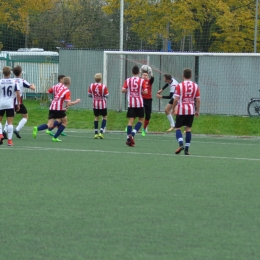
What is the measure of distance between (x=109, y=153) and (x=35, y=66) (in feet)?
78.2

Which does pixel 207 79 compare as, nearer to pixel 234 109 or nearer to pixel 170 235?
pixel 234 109

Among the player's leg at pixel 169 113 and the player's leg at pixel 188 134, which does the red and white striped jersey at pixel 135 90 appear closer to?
the player's leg at pixel 169 113

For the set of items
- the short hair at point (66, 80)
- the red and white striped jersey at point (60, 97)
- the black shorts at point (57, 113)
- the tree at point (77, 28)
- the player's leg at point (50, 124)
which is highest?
the tree at point (77, 28)

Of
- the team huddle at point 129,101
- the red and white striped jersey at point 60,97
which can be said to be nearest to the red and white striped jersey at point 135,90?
the team huddle at point 129,101

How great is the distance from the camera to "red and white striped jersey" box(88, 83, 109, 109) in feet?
67.6

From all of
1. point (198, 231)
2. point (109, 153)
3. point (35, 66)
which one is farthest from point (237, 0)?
point (198, 231)

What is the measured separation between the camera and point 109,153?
16047 millimetres

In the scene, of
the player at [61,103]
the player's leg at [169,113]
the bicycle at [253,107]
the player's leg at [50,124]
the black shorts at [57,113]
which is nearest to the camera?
the player at [61,103]

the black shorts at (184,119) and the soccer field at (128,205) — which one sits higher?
the black shorts at (184,119)

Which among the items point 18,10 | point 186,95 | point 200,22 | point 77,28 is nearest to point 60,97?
point 186,95

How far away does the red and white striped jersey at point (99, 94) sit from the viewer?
20609 millimetres

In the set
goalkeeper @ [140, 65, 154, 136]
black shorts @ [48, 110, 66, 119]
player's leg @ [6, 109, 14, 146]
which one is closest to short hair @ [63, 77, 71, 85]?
black shorts @ [48, 110, 66, 119]

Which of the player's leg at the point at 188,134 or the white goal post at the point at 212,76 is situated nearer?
the player's leg at the point at 188,134

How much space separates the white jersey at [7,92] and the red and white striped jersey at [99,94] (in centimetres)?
357
